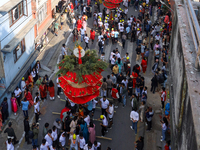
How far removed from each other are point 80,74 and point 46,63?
9.26m

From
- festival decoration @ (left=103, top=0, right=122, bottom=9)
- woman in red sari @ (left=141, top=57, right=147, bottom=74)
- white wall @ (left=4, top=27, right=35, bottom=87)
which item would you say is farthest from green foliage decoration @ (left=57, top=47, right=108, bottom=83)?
festival decoration @ (left=103, top=0, right=122, bottom=9)

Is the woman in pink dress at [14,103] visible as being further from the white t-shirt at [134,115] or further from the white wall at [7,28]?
the white t-shirt at [134,115]

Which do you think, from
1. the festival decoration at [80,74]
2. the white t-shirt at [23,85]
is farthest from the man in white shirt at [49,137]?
the white t-shirt at [23,85]

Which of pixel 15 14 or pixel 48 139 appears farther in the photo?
pixel 15 14

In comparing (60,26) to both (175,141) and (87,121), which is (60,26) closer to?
(87,121)

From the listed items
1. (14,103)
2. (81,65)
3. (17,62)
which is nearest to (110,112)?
(81,65)

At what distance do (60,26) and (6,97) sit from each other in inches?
507

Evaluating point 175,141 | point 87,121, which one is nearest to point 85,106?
point 87,121

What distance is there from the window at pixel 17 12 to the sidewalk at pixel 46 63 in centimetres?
441

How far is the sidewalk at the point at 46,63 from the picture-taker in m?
14.5

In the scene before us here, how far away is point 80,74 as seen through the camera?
40.9 feet

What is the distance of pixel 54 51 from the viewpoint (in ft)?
74.9

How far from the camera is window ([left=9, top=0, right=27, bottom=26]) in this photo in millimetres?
15829

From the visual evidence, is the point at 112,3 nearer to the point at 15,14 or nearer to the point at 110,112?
the point at 15,14
